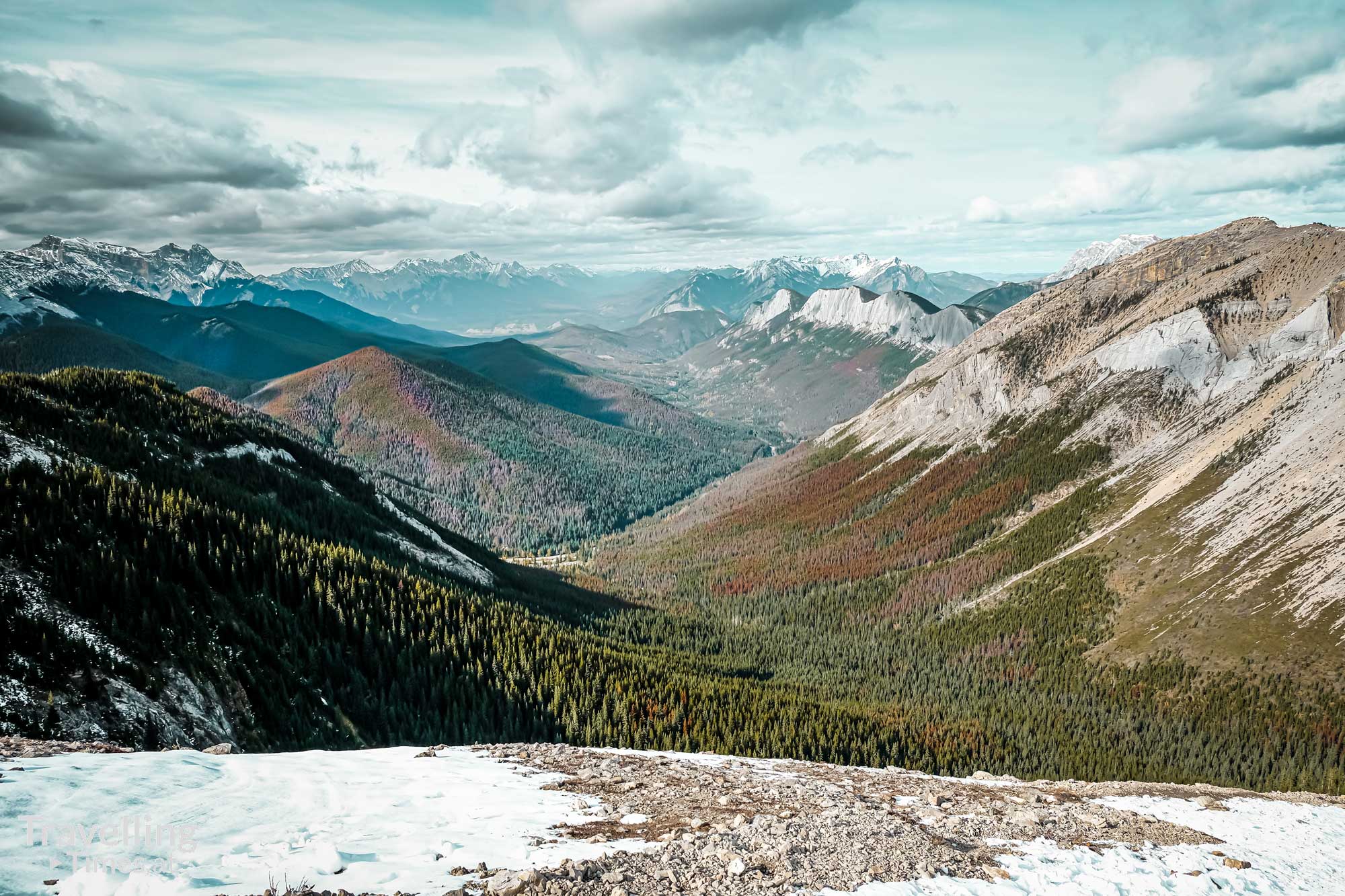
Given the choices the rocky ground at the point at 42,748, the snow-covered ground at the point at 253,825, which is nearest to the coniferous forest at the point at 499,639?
the rocky ground at the point at 42,748

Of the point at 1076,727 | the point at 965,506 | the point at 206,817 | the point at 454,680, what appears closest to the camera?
the point at 206,817

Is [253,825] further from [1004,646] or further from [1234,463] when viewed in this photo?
[1234,463]

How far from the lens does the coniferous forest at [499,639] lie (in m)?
54.9

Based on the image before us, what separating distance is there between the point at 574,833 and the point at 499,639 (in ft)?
239

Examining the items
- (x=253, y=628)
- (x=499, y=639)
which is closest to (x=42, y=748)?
(x=253, y=628)

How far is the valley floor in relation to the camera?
18500 mm

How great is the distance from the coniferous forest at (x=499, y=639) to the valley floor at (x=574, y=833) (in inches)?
845

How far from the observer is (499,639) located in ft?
303

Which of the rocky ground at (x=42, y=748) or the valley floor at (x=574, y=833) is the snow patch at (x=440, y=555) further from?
the rocky ground at (x=42, y=748)

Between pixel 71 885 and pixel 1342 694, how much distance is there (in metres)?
133

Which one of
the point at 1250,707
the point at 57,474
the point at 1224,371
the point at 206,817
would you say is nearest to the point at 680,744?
the point at 206,817

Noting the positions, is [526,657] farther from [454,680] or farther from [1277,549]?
[1277,549]

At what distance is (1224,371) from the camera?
169 metres

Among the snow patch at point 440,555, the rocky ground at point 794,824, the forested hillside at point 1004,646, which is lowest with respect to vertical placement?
the forested hillside at point 1004,646
